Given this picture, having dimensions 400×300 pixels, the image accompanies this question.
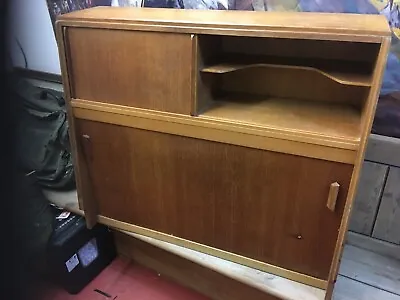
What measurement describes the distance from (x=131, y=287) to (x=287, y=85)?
0.98 m

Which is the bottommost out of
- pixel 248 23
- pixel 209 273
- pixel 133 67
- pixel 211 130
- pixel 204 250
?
pixel 209 273

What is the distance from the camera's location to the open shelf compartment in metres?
1.06

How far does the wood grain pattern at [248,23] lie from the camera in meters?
0.92

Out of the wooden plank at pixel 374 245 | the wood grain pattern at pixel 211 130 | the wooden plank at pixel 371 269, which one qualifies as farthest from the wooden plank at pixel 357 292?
the wood grain pattern at pixel 211 130

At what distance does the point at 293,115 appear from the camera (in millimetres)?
1134

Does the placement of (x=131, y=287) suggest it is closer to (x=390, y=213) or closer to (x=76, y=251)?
(x=76, y=251)

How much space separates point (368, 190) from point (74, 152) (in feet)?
3.33

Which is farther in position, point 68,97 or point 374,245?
point 374,245

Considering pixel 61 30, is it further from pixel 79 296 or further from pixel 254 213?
pixel 79 296

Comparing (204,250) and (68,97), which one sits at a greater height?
(68,97)

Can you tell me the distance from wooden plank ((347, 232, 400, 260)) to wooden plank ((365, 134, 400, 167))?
0.32 m

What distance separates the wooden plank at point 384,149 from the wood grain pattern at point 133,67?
0.63 metres

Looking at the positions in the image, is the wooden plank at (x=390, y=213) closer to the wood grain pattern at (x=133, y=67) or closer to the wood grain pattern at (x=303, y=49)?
the wood grain pattern at (x=303, y=49)

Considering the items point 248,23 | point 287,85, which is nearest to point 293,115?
point 287,85
